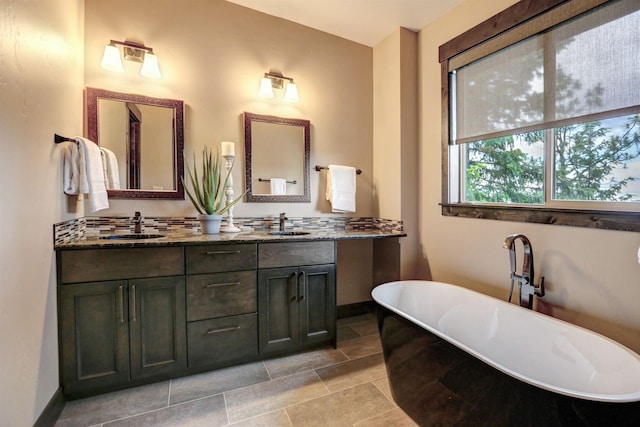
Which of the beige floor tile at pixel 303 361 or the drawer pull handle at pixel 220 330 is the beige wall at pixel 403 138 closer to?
the beige floor tile at pixel 303 361

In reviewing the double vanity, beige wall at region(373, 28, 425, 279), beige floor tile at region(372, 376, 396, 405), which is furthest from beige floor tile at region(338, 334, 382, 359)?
beige wall at region(373, 28, 425, 279)

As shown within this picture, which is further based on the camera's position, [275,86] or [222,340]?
[275,86]

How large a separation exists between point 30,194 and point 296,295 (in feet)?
5.07

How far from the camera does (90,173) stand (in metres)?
1.73

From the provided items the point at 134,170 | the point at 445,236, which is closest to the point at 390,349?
the point at 445,236

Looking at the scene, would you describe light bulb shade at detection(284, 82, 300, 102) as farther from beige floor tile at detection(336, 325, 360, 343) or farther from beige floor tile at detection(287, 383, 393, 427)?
beige floor tile at detection(287, 383, 393, 427)

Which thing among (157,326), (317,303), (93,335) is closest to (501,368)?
(317,303)

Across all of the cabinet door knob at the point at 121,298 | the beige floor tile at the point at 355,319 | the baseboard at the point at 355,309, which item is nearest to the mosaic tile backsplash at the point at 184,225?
the cabinet door knob at the point at 121,298

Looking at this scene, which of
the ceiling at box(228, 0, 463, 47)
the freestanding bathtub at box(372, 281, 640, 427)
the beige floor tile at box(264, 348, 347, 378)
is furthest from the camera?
the ceiling at box(228, 0, 463, 47)

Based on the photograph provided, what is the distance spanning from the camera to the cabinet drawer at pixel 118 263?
64.8 inches

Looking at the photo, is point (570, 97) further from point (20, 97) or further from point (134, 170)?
point (134, 170)

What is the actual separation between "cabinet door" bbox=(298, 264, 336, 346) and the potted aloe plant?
769mm

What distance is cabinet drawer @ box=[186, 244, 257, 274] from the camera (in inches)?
73.8

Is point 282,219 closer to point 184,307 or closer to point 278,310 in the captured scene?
point 278,310
